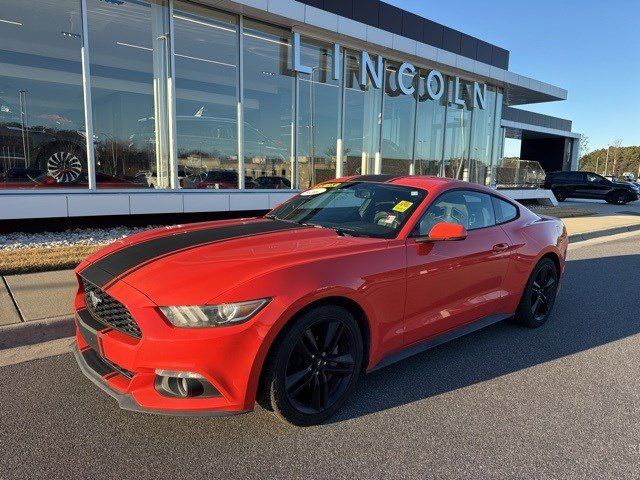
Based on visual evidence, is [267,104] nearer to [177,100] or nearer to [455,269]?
[177,100]

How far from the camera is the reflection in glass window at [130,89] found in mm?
9188

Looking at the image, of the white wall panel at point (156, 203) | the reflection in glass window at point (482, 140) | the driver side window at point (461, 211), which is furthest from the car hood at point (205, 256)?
the reflection in glass window at point (482, 140)

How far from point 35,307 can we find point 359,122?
1100 cm

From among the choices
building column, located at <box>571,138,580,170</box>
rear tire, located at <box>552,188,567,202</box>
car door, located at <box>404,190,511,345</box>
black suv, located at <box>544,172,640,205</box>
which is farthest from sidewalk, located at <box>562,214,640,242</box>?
building column, located at <box>571,138,580,170</box>

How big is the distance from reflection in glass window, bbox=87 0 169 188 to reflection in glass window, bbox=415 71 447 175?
883cm

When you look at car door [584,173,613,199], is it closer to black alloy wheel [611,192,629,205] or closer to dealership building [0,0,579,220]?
black alloy wheel [611,192,629,205]

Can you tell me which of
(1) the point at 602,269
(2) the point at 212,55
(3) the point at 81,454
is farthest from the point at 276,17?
(3) the point at 81,454

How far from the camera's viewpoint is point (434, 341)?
3.48 m

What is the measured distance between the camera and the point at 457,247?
141 inches

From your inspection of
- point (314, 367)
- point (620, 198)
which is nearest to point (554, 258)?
point (314, 367)

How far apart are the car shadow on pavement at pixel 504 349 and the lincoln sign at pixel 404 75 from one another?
27.3ft

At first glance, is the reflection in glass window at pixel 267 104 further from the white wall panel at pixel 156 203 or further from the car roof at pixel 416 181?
the car roof at pixel 416 181

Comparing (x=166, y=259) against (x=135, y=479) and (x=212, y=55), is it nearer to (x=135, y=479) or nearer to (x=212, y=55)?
(x=135, y=479)

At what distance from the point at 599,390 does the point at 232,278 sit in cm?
290
